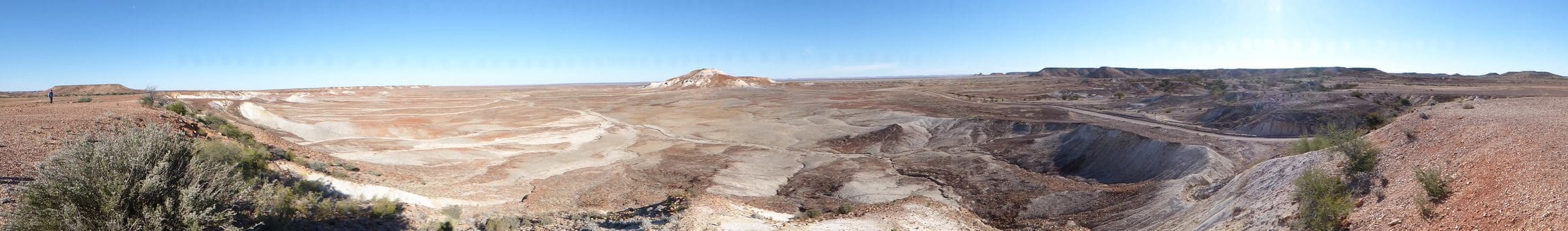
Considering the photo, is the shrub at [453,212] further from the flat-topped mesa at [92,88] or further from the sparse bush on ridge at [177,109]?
the flat-topped mesa at [92,88]

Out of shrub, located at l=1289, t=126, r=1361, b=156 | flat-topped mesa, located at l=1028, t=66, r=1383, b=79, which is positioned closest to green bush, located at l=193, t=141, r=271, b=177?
shrub, located at l=1289, t=126, r=1361, b=156

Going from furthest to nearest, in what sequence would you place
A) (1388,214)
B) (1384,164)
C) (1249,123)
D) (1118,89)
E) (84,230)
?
1. (1118,89)
2. (1249,123)
3. (1384,164)
4. (1388,214)
5. (84,230)

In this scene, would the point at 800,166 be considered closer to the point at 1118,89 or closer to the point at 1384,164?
the point at 1384,164

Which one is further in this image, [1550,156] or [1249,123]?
[1249,123]

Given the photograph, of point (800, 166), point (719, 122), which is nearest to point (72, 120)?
point (800, 166)

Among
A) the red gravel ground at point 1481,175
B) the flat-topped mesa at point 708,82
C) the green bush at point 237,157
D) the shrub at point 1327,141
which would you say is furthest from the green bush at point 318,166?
the flat-topped mesa at point 708,82

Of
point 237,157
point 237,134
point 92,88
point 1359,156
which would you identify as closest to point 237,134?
point 237,134
